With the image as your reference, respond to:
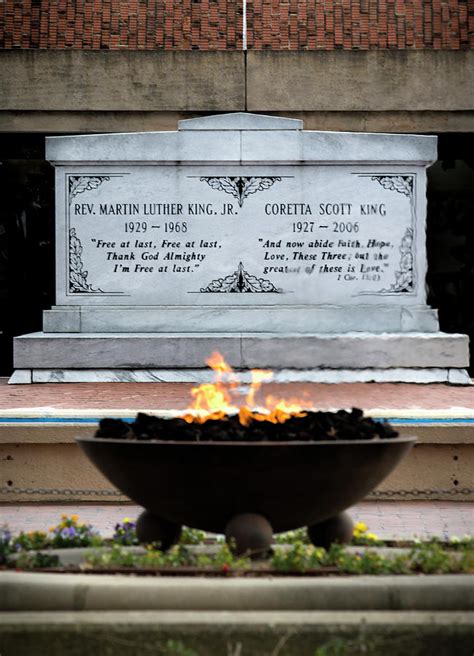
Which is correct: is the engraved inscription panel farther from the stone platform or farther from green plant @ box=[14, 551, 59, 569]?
green plant @ box=[14, 551, 59, 569]

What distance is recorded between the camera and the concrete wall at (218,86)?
22.3 meters

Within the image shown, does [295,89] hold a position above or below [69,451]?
above

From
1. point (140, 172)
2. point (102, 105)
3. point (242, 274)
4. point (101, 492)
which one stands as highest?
point (102, 105)

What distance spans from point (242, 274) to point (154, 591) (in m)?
9.44

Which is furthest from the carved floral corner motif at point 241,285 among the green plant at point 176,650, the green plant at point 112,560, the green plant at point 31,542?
the green plant at point 176,650

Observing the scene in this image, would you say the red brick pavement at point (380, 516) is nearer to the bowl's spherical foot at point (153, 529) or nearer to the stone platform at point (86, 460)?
the stone platform at point (86, 460)

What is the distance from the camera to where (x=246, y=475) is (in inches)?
243

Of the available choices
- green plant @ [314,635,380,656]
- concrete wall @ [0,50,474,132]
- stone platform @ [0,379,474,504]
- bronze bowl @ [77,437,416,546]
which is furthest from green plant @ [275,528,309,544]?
concrete wall @ [0,50,474,132]

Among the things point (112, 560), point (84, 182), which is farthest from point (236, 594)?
point (84, 182)

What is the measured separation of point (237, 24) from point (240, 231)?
12821mm

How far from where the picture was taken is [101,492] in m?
9.73

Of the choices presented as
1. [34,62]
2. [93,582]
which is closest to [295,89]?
[34,62]

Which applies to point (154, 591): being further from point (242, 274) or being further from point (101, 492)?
point (242, 274)

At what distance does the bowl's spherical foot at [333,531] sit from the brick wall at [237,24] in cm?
2068
